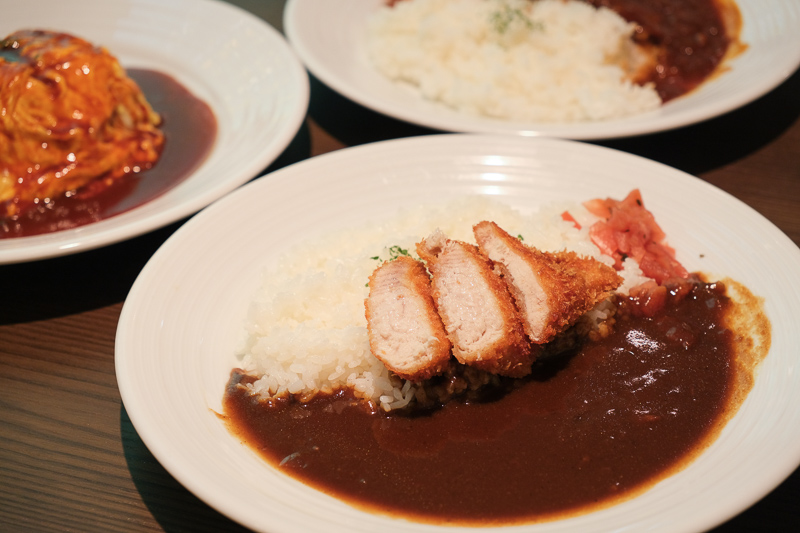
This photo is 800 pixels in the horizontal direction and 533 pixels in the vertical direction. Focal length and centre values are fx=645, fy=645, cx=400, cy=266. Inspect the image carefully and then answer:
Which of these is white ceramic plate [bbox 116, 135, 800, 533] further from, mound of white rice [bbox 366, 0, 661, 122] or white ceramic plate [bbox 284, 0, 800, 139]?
mound of white rice [bbox 366, 0, 661, 122]

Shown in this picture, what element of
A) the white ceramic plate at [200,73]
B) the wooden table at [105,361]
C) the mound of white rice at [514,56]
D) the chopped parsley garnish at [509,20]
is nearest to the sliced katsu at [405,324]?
the wooden table at [105,361]

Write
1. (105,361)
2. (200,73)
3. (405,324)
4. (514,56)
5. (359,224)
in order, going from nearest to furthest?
(405,324), (105,361), (359,224), (514,56), (200,73)

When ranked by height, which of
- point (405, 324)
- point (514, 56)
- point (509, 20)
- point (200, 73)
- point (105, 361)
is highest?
point (509, 20)

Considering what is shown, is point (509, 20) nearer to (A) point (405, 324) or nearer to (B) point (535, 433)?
(A) point (405, 324)

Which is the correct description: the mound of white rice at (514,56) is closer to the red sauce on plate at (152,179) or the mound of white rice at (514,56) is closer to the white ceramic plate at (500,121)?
the white ceramic plate at (500,121)

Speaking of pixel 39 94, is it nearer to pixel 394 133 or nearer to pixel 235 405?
pixel 394 133

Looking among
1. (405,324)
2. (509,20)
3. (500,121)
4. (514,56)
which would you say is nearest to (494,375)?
(405,324)
